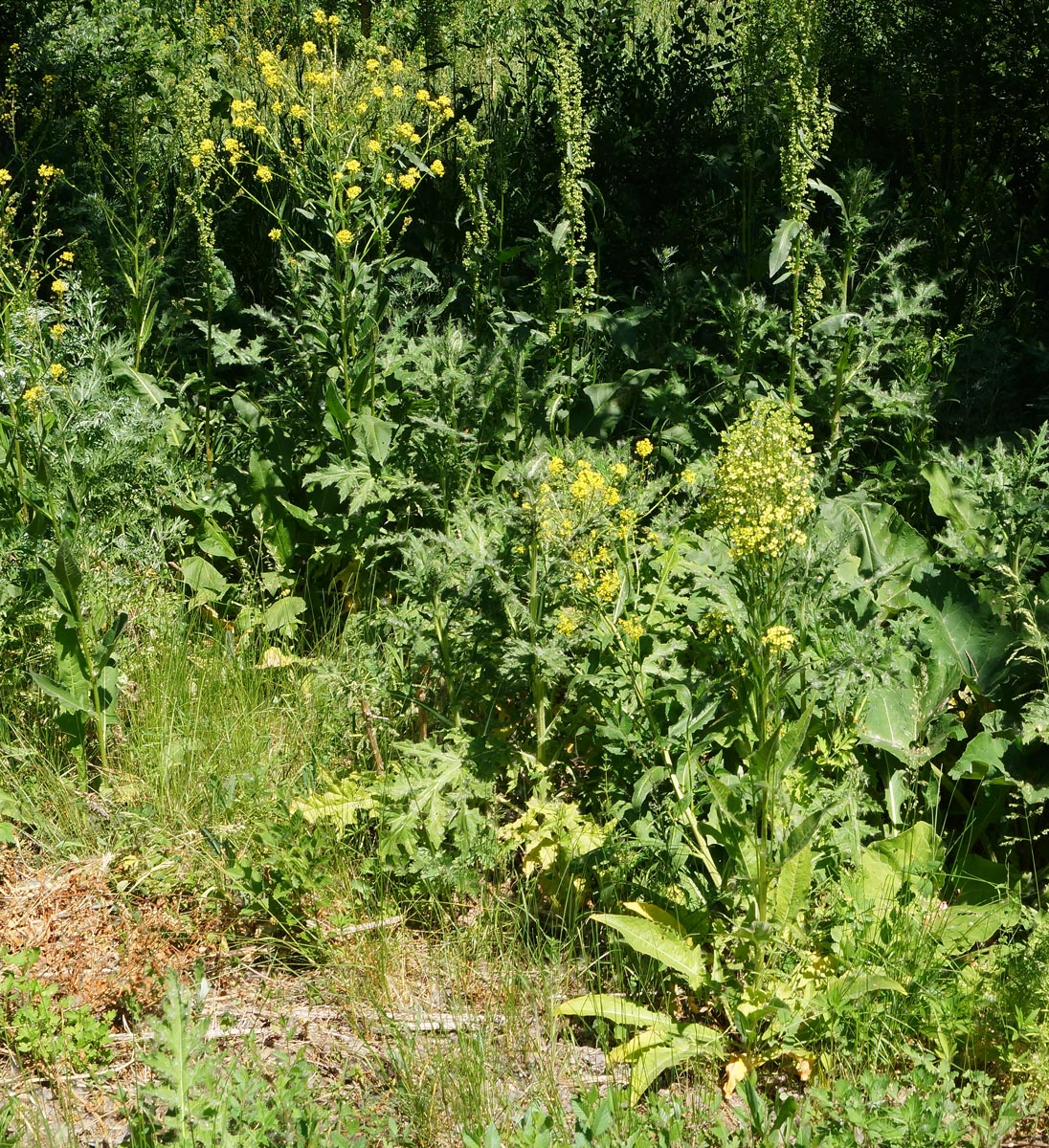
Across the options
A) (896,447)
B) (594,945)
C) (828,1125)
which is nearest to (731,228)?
(896,447)

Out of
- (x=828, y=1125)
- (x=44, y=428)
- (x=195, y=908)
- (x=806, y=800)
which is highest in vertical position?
(x=44, y=428)

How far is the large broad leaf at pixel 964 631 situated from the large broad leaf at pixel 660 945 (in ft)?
3.98

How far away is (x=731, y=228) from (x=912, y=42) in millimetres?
1871

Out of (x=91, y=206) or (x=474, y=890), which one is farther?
(x=91, y=206)

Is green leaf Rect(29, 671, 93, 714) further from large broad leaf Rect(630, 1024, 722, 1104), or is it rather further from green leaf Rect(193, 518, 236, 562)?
large broad leaf Rect(630, 1024, 722, 1104)

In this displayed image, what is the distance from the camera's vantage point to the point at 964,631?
3549 mm

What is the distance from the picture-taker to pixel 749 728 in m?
3.07

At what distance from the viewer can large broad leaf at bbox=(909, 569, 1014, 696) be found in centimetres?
350

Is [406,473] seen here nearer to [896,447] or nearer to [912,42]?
Answer: [896,447]

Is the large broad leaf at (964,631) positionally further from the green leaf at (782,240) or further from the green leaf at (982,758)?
the green leaf at (782,240)

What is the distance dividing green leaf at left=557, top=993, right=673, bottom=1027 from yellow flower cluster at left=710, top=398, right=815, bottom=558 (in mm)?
1144

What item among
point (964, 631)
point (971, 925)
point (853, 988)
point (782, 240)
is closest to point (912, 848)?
point (971, 925)

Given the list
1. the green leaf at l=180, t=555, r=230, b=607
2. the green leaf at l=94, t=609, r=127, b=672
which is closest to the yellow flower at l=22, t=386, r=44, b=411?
the green leaf at l=94, t=609, r=127, b=672

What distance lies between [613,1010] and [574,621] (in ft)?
3.12
